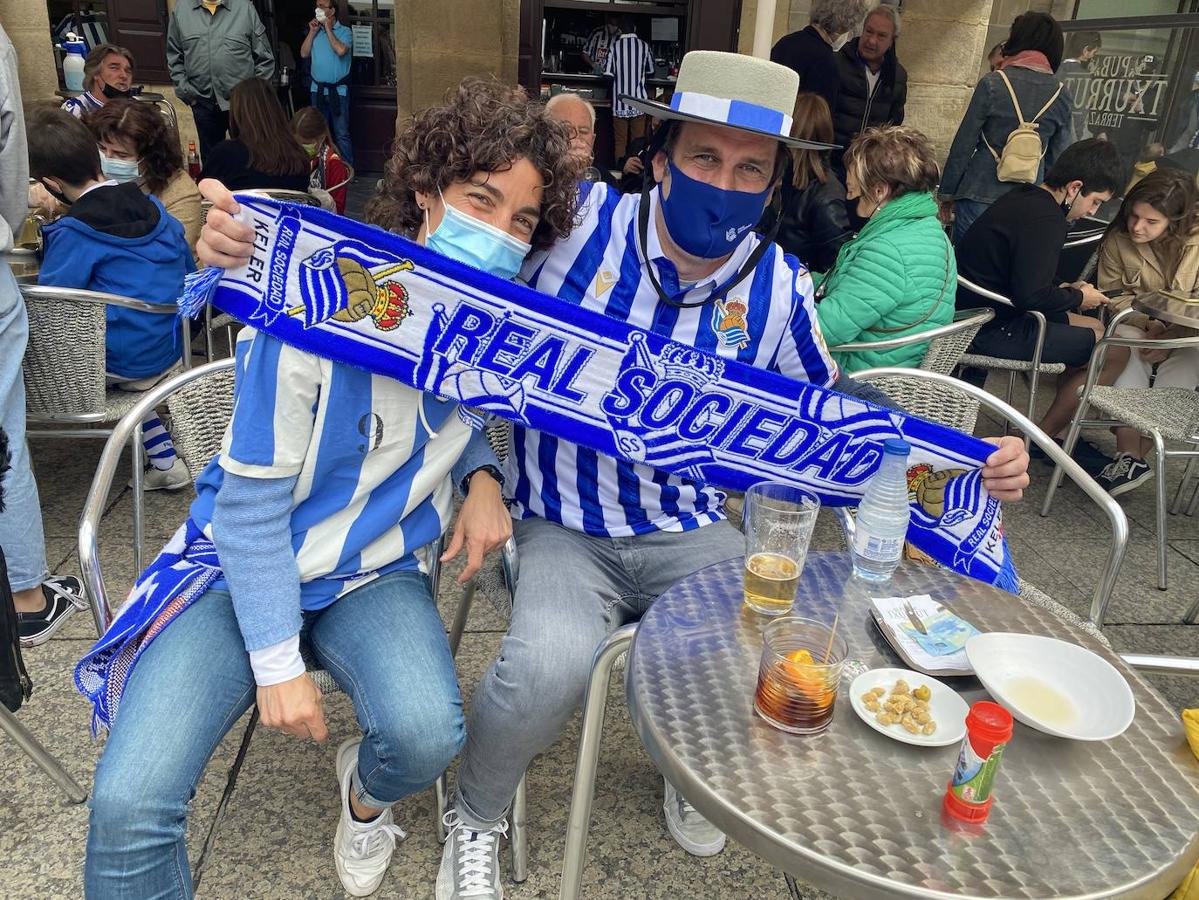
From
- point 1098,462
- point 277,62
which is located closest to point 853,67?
point 1098,462

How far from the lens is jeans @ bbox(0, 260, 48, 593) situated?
8.61ft

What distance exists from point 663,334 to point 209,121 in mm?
7047

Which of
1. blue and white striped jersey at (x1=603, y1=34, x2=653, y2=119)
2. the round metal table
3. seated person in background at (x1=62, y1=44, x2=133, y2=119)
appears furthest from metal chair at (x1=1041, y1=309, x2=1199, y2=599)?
seated person in background at (x1=62, y1=44, x2=133, y2=119)

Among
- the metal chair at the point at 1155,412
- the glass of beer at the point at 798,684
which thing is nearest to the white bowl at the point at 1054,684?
the glass of beer at the point at 798,684

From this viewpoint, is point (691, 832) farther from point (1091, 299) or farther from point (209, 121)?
point (209, 121)

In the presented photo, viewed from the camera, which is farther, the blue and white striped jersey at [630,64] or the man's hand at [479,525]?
the blue and white striped jersey at [630,64]

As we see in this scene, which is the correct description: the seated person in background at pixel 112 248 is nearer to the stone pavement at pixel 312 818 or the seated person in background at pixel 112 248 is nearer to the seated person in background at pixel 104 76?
the stone pavement at pixel 312 818

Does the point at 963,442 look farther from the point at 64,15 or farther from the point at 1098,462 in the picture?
the point at 64,15

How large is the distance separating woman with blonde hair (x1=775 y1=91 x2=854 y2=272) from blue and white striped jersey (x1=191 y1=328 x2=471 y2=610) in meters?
3.26

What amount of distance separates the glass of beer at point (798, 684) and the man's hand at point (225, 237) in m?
1.21

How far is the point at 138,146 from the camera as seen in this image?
13.2 feet

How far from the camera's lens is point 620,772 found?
2.41 m

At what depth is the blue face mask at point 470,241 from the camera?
181cm

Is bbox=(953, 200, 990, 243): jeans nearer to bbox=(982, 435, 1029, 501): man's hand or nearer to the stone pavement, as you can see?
the stone pavement
